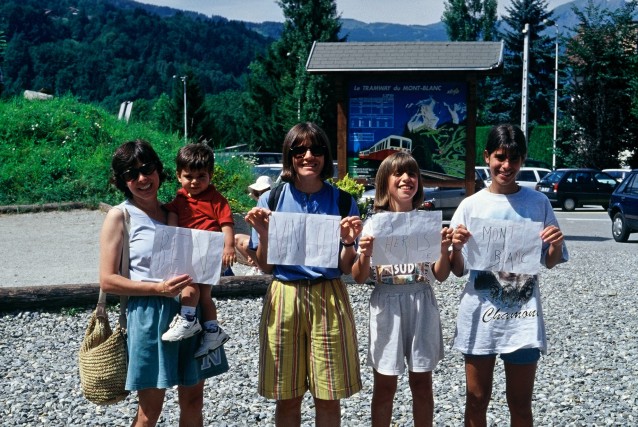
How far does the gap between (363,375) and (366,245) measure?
8.84 ft

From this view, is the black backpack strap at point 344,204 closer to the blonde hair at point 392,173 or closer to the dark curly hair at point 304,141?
the dark curly hair at point 304,141

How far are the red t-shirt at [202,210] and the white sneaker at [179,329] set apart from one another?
18.5 inches

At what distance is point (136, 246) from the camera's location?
4.09m

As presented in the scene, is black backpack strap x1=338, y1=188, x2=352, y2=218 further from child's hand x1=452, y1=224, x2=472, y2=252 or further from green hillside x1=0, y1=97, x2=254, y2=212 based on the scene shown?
green hillside x1=0, y1=97, x2=254, y2=212

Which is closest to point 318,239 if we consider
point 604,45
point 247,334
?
point 247,334

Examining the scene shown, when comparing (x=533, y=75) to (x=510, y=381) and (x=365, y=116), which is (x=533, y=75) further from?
(x=510, y=381)

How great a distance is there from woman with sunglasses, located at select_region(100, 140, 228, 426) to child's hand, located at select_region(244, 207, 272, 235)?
42cm

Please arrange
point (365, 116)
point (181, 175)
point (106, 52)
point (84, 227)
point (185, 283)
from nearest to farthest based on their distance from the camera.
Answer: point (185, 283) → point (181, 175) → point (84, 227) → point (365, 116) → point (106, 52)

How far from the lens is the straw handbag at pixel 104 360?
13.4ft

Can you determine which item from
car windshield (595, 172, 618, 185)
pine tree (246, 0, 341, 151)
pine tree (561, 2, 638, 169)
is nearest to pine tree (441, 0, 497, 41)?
pine tree (246, 0, 341, 151)

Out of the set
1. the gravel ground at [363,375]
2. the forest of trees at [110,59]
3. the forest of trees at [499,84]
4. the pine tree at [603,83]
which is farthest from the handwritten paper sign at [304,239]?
the forest of trees at [110,59]

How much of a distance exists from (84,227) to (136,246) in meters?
10.5

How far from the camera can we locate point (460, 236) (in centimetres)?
421

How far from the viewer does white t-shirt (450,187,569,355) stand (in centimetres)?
421
